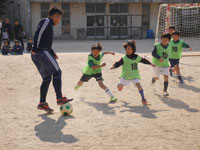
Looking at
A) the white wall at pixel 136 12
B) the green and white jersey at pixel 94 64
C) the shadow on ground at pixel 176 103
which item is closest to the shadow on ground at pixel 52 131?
the green and white jersey at pixel 94 64

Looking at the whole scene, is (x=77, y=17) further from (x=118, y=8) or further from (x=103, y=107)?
(x=103, y=107)

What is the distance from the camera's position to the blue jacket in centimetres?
580

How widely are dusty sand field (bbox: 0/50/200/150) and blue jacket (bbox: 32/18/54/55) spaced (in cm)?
121

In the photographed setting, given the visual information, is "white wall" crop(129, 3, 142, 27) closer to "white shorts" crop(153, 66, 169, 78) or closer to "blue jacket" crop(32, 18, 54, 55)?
"white shorts" crop(153, 66, 169, 78)

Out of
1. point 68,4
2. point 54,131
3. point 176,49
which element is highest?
point 68,4

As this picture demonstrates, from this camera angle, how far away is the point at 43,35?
5.83m

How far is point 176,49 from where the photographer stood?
936cm

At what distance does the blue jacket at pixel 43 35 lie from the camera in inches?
228

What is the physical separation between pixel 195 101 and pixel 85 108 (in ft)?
7.85

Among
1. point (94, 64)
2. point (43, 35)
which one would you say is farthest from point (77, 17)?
point (43, 35)

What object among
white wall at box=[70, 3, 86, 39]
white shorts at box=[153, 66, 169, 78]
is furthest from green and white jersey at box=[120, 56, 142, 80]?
white wall at box=[70, 3, 86, 39]

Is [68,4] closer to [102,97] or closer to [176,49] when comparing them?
[176,49]

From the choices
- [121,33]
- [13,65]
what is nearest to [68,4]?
[121,33]

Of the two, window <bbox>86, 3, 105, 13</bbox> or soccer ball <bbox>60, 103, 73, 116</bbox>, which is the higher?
window <bbox>86, 3, 105, 13</bbox>
